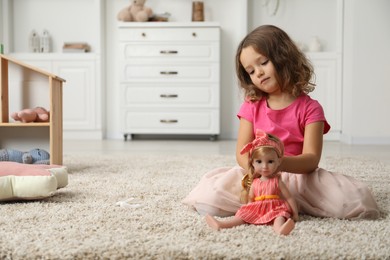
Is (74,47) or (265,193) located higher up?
(74,47)

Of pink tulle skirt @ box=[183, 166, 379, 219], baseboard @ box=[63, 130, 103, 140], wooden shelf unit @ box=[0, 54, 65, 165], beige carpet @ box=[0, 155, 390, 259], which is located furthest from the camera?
baseboard @ box=[63, 130, 103, 140]

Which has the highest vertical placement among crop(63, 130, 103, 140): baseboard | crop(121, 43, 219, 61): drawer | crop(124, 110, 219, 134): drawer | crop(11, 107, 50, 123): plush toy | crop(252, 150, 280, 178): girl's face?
crop(121, 43, 219, 61): drawer

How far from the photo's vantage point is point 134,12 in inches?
171

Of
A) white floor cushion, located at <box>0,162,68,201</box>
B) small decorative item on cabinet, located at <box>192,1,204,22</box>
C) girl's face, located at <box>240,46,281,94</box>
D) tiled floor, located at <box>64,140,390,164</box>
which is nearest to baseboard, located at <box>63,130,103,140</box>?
tiled floor, located at <box>64,140,390,164</box>

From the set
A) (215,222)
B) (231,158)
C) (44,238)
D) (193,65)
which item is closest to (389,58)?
(193,65)

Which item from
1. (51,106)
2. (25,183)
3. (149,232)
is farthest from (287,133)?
(51,106)

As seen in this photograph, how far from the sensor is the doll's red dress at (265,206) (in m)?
1.21

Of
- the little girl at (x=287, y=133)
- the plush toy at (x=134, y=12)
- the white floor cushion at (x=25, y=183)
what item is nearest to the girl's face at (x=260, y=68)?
the little girl at (x=287, y=133)

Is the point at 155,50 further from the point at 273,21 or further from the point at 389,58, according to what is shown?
the point at 389,58

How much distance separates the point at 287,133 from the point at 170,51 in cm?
292

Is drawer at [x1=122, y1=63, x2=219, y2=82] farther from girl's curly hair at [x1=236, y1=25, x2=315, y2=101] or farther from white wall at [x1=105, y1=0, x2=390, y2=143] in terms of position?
girl's curly hair at [x1=236, y1=25, x2=315, y2=101]

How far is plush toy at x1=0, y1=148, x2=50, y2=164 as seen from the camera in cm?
220

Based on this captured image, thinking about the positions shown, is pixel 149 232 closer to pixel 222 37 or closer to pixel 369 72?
pixel 369 72

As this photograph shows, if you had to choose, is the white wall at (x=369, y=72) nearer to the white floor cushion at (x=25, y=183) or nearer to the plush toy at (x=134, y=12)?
the plush toy at (x=134, y=12)
